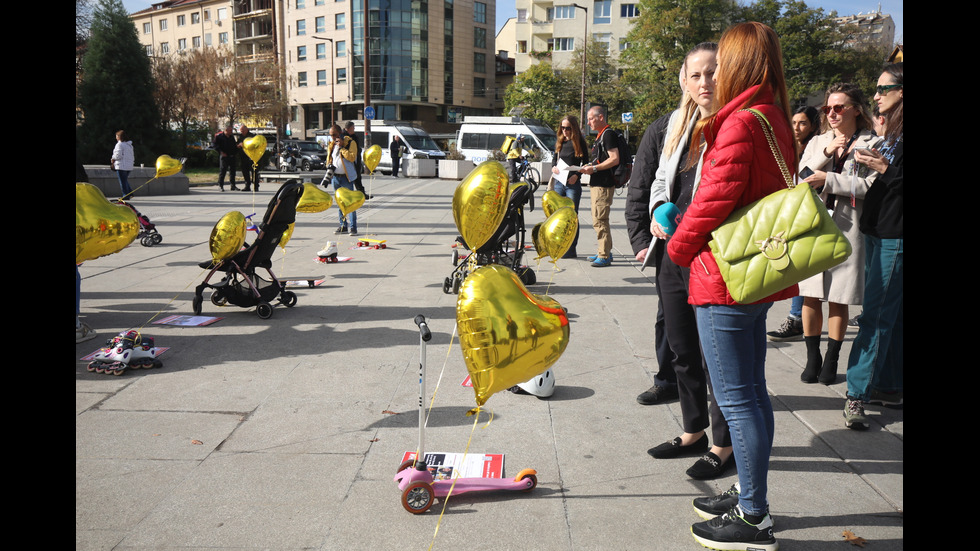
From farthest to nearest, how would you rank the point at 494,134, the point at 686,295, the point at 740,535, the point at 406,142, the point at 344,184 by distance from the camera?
the point at 406,142 → the point at 494,134 → the point at 344,184 → the point at 686,295 → the point at 740,535

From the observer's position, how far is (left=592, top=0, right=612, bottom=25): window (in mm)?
57531

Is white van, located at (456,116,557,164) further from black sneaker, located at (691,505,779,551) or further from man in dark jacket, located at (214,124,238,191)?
black sneaker, located at (691,505,779,551)

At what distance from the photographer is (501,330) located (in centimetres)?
246

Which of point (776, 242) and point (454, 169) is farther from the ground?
point (454, 169)

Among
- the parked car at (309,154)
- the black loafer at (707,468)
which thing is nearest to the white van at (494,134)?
the parked car at (309,154)

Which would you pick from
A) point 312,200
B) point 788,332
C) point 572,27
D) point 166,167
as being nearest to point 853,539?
point 788,332

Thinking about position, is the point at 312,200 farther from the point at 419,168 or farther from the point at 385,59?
the point at 385,59

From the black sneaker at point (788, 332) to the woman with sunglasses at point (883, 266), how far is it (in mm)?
1521

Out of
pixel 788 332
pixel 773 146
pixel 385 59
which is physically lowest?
pixel 788 332

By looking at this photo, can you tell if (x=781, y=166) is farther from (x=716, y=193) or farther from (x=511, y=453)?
(x=511, y=453)

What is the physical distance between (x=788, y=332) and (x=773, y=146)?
3504 millimetres

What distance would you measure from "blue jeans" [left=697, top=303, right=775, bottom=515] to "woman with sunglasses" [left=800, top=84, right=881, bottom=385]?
193 cm

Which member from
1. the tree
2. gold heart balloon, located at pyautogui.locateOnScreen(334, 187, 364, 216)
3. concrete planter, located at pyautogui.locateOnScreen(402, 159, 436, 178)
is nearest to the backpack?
gold heart balloon, located at pyautogui.locateOnScreen(334, 187, 364, 216)

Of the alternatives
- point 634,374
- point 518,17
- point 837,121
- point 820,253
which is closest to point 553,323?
point 820,253
